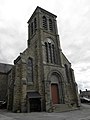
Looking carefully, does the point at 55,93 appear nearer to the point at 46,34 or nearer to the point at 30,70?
the point at 30,70

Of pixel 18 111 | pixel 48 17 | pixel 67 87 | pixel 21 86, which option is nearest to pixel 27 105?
pixel 18 111

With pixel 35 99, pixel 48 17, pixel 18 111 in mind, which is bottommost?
pixel 18 111

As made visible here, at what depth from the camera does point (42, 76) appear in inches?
708

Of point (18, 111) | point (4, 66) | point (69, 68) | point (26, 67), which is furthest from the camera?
point (4, 66)

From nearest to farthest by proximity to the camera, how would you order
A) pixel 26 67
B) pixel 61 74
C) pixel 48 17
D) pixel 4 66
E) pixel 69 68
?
1. pixel 26 67
2. pixel 61 74
3. pixel 69 68
4. pixel 48 17
5. pixel 4 66

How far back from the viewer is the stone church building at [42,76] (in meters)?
16.1

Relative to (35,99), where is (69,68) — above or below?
above

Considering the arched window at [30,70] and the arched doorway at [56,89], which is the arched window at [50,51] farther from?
the arched window at [30,70]

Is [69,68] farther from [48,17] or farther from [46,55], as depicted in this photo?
[48,17]

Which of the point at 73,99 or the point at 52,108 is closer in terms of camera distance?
the point at 52,108

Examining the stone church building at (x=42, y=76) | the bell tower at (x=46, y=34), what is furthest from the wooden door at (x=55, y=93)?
the bell tower at (x=46, y=34)

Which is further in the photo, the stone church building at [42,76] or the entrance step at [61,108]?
the stone church building at [42,76]

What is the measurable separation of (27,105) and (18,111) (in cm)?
136

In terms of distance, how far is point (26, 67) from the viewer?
18.0m
